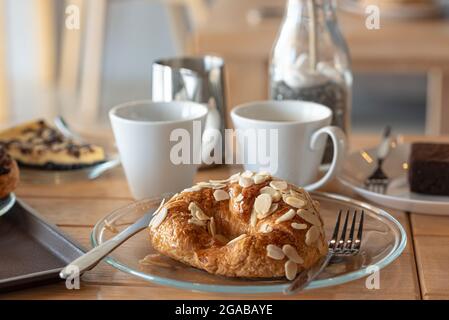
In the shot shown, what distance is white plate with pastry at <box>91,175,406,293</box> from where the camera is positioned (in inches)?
25.5

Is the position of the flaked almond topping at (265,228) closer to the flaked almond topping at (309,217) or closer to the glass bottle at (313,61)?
the flaked almond topping at (309,217)

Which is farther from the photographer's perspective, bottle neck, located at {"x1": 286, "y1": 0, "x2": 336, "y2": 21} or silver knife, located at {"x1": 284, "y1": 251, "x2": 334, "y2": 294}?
bottle neck, located at {"x1": 286, "y1": 0, "x2": 336, "y2": 21}

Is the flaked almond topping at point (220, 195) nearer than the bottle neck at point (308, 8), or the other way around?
the flaked almond topping at point (220, 195)

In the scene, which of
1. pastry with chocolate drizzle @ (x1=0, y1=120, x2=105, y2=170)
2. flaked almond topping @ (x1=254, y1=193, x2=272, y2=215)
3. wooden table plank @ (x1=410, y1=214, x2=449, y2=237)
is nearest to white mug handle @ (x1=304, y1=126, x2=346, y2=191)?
wooden table plank @ (x1=410, y1=214, x2=449, y2=237)

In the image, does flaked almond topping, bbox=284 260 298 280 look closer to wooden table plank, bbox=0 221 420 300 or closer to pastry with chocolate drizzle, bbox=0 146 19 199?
wooden table plank, bbox=0 221 420 300

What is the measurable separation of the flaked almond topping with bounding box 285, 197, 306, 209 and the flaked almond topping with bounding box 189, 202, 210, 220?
0.26ft

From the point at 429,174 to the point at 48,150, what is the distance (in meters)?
0.51

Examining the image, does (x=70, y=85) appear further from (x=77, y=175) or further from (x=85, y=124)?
(x=77, y=175)

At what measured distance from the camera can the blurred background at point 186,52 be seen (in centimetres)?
200

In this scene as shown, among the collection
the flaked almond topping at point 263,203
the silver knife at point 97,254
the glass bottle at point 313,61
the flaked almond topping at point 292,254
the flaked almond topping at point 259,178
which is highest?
the glass bottle at point 313,61

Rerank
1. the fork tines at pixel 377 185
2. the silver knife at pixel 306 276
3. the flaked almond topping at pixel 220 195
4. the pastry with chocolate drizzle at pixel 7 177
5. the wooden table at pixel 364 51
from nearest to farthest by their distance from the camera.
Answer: the silver knife at pixel 306 276, the flaked almond topping at pixel 220 195, the pastry with chocolate drizzle at pixel 7 177, the fork tines at pixel 377 185, the wooden table at pixel 364 51

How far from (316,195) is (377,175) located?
0.16 meters

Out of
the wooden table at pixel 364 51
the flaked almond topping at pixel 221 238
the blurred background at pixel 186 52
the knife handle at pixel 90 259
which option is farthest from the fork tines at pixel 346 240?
the wooden table at pixel 364 51

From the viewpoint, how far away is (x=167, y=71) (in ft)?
3.34
